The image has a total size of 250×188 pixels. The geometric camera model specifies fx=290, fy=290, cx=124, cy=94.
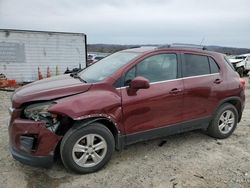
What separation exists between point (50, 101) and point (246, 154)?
328 cm

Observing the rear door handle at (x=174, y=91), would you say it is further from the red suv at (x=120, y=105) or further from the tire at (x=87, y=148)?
the tire at (x=87, y=148)

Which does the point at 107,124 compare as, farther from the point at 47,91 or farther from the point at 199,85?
the point at 199,85

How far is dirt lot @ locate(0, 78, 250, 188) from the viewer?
380cm

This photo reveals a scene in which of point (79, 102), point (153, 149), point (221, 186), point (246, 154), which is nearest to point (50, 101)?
point (79, 102)

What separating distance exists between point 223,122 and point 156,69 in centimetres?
187

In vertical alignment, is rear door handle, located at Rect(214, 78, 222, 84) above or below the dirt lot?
above

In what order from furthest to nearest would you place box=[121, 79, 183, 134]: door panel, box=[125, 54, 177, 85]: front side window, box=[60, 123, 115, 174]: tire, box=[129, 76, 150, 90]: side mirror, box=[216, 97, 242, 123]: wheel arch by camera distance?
1. box=[216, 97, 242, 123]: wheel arch
2. box=[125, 54, 177, 85]: front side window
3. box=[121, 79, 183, 134]: door panel
4. box=[129, 76, 150, 90]: side mirror
5. box=[60, 123, 115, 174]: tire

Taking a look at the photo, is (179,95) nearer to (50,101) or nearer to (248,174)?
(248,174)

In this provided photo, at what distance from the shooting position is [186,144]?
5.22 meters

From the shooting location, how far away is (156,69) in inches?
182

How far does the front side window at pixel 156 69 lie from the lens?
4414mm

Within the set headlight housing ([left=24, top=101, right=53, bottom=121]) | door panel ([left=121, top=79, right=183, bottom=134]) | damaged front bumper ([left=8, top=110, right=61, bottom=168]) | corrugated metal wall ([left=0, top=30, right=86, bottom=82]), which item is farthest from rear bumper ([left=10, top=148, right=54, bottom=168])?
corrugated metal wall ([left=0, top=30, right=86, bottom=82])

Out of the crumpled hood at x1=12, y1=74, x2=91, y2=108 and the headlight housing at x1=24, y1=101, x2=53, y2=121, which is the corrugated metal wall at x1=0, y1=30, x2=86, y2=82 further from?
the headlight housing at x1=24, y1=101, x2=53, y2=121

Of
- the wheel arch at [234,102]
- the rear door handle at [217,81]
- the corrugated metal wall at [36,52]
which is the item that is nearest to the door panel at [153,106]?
the rear door handle at [217,81]
